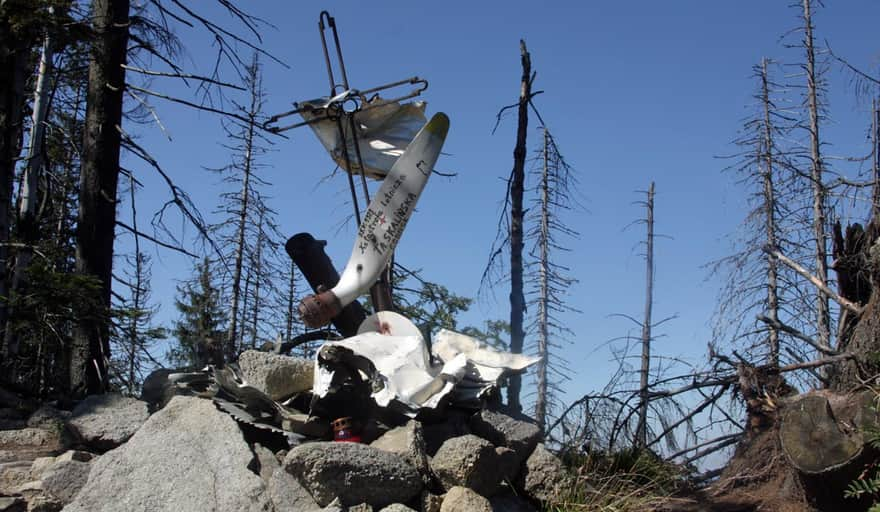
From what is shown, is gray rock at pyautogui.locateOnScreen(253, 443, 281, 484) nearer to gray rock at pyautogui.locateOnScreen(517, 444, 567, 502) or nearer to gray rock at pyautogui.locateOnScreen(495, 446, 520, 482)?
gray rock at pyautogui.locateOnScreen(495, 446, 520, 482)

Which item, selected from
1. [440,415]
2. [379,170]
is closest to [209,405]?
[440,415]

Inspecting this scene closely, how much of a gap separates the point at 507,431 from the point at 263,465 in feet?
5.46

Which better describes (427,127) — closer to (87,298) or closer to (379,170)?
(379,170)

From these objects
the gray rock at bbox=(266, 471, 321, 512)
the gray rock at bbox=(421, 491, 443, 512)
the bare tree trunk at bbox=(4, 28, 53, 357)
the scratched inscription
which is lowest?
the gray rock at bbox=(421, 491, 443, 512)

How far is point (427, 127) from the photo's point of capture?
21.7ft

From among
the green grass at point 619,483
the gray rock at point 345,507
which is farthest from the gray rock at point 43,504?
the green grass at point 619,483

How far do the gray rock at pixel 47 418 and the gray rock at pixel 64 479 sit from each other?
36.9 inches

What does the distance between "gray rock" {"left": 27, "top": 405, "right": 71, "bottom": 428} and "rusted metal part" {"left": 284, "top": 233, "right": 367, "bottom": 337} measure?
2.22 metres

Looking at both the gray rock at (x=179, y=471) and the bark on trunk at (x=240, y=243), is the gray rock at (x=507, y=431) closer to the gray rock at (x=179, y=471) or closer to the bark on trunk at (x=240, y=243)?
the gray rock at (x=179, y=471)

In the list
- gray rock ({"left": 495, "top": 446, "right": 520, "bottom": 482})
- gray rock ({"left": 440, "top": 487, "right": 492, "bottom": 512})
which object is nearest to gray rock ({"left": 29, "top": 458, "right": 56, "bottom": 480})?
gray rock ({"left": 440, "top": 487, "right": 492, "bottom": 512})

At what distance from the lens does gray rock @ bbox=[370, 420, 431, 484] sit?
5.09 metres

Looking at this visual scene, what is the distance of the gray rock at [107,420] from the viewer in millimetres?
5953

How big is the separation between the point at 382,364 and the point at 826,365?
394 cm

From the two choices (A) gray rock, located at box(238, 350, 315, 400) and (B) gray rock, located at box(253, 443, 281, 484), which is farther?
(A) gray rock, located at box(238, 350, 315, 400)
